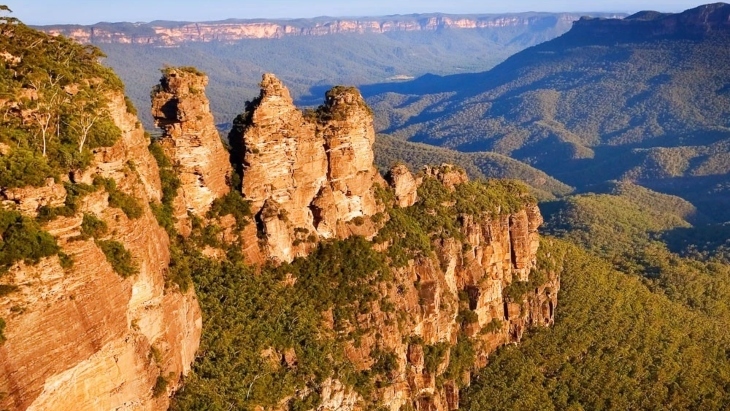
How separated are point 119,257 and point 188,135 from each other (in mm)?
11898

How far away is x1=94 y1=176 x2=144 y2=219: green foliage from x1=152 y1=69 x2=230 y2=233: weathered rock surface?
7826mm

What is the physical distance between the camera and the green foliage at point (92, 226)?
2189cm

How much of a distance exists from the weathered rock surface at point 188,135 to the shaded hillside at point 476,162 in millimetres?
111037

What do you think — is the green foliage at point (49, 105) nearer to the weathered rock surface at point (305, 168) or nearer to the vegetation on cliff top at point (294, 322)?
the weathered rock surface at point (305, 168)

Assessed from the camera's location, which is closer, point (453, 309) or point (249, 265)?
point (249, 265)

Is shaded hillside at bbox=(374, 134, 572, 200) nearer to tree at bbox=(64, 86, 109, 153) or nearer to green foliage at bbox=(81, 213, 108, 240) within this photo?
tree at bbox=(64, 86, 109, 153)

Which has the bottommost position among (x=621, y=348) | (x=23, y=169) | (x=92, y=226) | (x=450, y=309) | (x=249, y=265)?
(x=621, y=348)

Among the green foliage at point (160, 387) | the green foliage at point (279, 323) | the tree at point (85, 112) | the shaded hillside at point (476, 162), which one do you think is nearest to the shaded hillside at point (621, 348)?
the green foliage at point (279, 323)

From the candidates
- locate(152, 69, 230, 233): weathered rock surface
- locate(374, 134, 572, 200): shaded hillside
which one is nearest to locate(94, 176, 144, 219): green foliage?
locate(152, 69, 230, 233): weathered rock surface

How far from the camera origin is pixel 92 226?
22.4 metres

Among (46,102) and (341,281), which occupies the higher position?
(46,102)

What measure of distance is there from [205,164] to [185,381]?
12139 millimetres

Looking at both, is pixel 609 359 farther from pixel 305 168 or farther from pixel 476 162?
pixel 476 162

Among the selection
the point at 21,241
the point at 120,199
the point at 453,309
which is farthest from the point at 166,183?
the point at 453,309
